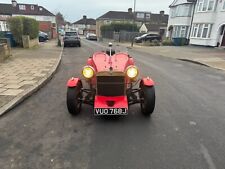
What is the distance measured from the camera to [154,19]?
63312mm

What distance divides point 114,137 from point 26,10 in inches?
2646

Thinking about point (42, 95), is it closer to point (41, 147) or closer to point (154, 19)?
point (41, 147)

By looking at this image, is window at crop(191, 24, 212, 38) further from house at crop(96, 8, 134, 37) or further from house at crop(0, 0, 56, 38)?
house at crop(0, 0, 56, 38)

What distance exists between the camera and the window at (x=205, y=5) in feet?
72.1

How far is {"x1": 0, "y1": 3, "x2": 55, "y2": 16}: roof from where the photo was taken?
189 feet

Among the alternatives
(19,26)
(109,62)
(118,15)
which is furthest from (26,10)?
(109,62)

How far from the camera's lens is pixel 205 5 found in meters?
22.9

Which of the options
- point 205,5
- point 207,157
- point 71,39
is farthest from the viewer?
point 205,5

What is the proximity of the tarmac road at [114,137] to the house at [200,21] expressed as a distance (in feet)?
62.8

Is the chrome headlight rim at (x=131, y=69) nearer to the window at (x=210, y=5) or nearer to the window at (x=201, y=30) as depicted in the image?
the window at (x=201, y=30)

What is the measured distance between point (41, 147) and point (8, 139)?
70 cm

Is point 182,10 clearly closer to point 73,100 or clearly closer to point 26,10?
point 73,100

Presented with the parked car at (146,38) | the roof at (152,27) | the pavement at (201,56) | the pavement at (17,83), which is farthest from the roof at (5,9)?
the pavement at (17,83)

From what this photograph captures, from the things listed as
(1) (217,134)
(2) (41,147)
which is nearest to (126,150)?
(2) (41,147)
